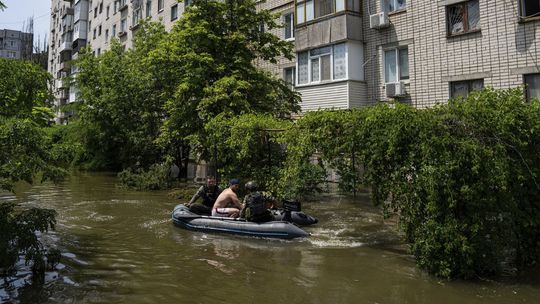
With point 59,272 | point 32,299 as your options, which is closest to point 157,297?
point 32,299

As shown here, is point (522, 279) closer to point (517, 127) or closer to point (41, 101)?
point (517, 127)

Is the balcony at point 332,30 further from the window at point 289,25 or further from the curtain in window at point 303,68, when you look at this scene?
the window at point 289,25

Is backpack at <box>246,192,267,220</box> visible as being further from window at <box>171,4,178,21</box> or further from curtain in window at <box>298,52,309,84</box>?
window at <box>171,4,178,21</box>

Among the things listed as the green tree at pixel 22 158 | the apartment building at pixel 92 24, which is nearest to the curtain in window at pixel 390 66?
the green tree at pixel 22 158

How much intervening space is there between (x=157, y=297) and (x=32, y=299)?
5.72 feet

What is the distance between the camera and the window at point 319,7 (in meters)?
20.1

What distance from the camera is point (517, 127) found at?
7.00m

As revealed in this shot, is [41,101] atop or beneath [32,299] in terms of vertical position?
atop

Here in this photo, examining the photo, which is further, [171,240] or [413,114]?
[171,240]

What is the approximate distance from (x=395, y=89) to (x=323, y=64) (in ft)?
12.6

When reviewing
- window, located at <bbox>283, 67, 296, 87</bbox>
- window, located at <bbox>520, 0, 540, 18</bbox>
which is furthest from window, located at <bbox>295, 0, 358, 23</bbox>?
window, located at <bbox>520, 0, 540, 18</bbox>

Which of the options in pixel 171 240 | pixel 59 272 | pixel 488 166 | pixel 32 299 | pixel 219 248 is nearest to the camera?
pixel 32 299

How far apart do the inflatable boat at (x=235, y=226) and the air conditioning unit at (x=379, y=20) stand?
12056 mm

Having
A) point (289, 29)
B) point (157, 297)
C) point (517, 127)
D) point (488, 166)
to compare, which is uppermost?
point (289, 29)
